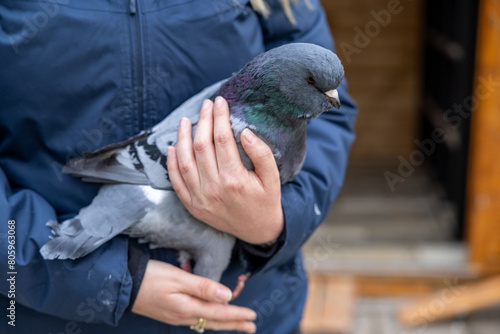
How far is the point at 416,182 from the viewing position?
5250mm

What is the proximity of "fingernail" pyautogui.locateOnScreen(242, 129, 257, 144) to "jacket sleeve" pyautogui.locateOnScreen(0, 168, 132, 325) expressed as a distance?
14.0 inches

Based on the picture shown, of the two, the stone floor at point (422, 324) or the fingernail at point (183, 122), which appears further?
the stone floor at point (422, 324)

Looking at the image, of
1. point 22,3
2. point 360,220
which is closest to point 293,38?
point 22,3

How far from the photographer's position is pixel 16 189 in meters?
1.18

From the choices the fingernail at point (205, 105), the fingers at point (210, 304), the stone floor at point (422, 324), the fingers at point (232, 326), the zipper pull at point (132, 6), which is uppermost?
the zipper pull at point (132, 6)

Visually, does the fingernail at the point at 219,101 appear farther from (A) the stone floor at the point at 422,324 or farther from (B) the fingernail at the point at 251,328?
(A) the stone floor at the point at 422,324

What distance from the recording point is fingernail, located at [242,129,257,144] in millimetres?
1070

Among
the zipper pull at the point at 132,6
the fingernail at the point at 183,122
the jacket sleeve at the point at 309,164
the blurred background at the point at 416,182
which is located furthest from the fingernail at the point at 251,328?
the blurred background at the point at 416,182

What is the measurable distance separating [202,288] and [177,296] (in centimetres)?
5

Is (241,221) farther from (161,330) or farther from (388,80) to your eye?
(388,80)

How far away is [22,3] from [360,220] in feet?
12.4

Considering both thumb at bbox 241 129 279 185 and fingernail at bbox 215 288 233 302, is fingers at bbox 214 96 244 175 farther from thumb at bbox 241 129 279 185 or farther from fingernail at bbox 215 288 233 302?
fingernail at bbox 215 288 233 302

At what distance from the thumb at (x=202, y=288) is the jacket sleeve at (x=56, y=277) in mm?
110

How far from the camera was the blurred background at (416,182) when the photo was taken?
11.4 ft
